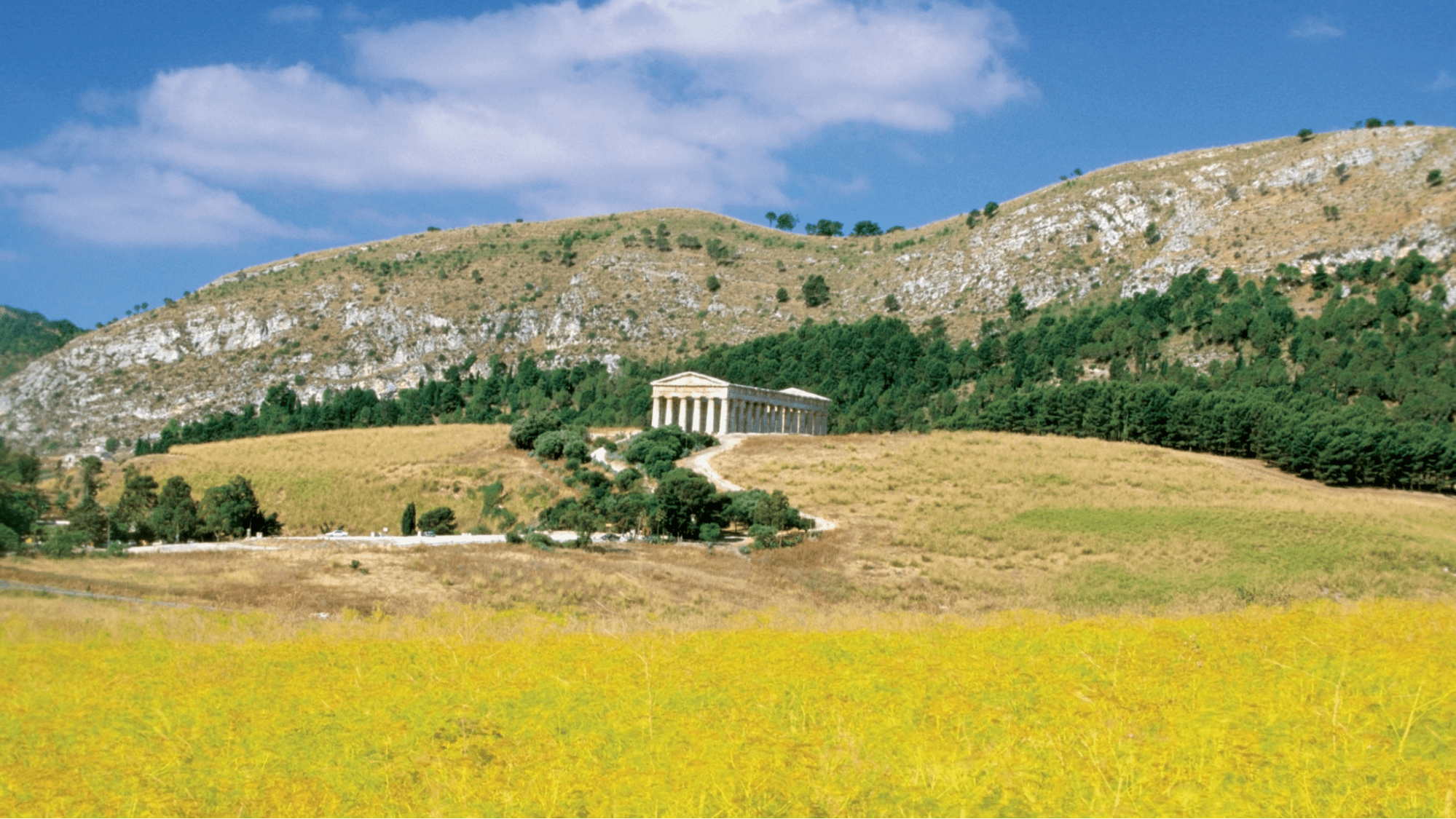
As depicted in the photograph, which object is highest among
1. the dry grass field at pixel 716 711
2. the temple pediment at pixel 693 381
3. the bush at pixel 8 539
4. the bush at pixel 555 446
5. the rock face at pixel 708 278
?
the rock face at pixel 708 278

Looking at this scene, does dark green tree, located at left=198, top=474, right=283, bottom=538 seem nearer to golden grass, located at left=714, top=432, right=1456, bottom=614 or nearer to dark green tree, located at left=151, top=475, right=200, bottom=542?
dark green tree, located at left=151, top=475, right=200, bottom=542

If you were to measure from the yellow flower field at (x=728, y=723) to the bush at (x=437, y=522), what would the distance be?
39955 mm

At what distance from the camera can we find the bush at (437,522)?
165 ft

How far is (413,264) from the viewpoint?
165750 mm

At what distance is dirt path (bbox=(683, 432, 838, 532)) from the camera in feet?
164

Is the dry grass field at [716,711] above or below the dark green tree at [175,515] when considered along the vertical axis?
above

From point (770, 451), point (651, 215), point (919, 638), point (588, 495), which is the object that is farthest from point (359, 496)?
point (651, 215)

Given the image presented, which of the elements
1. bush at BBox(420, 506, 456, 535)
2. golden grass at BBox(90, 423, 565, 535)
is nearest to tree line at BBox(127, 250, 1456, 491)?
golden grass at BBox(90, 423, 565, 535)

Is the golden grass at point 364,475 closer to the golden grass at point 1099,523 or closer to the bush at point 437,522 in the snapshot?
the bush at point 437,522

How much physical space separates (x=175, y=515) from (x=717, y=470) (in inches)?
1379

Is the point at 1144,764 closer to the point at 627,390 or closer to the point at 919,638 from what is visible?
the point at 919,638

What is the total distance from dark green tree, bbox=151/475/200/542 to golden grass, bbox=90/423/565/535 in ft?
25.4

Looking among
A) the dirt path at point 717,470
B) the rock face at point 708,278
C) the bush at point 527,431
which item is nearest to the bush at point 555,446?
the bush at point 527,431

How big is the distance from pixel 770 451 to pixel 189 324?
115624 millimetres
